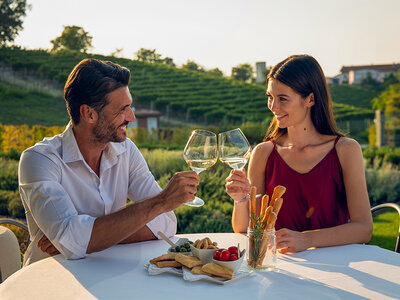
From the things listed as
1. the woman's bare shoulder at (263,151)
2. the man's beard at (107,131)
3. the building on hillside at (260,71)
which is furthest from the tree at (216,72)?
the man's beard at (107,131)

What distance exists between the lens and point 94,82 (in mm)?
1884

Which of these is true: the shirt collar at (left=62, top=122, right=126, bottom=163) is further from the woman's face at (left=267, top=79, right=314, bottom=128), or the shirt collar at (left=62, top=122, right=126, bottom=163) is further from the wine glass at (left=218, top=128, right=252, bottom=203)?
the woman's face at (left=267, top=79, right=314, bottom=128)

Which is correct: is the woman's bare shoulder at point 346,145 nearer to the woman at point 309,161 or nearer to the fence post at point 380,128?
the woman at point 309,161

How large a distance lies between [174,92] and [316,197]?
2609cm

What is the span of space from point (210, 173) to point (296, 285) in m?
4.63

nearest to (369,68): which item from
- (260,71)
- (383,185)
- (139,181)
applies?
(260,71)

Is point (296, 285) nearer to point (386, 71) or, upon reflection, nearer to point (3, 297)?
point (3, 297)

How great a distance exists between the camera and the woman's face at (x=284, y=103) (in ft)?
6.86

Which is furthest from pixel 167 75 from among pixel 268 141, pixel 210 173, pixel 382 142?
pixel 268 141

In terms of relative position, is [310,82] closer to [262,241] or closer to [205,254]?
[262,241]

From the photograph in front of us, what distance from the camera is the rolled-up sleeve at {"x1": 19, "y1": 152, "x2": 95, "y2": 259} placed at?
1.55 meters

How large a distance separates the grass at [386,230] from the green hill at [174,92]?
705 inches

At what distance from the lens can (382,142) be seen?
13703mm

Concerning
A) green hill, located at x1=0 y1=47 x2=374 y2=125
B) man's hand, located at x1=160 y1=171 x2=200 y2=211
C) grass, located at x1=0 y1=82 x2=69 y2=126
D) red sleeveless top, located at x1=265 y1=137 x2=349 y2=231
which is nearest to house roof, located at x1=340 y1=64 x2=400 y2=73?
green hill, located at x1=0 y1=47 x2=374 y2=125
